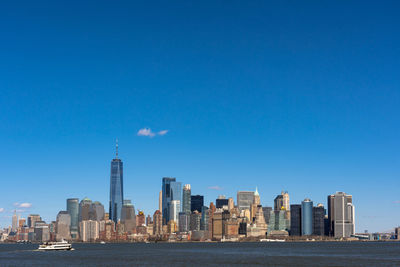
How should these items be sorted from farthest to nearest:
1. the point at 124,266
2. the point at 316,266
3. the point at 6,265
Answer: the point at 6,265, the point at 124,266, the point at 316,266

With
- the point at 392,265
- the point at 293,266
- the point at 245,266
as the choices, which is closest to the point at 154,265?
the point at 245,266

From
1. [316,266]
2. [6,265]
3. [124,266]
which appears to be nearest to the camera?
[316,266]

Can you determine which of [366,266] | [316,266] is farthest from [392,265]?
[316,266]

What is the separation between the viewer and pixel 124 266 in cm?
16212

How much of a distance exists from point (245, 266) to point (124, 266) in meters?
34.3

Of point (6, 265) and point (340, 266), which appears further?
point (6, 265)

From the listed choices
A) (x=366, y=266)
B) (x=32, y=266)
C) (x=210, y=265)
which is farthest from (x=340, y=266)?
(x=32, y=266)

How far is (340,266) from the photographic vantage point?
154 metres

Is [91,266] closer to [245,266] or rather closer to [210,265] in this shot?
[210,265]

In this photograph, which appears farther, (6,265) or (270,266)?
(6,265)

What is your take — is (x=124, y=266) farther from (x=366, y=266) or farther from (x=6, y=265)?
(x=366, y=266)

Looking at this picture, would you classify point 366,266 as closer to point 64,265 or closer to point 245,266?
point 245,266

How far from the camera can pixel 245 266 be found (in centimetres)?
15712

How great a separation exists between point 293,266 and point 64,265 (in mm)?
65883
